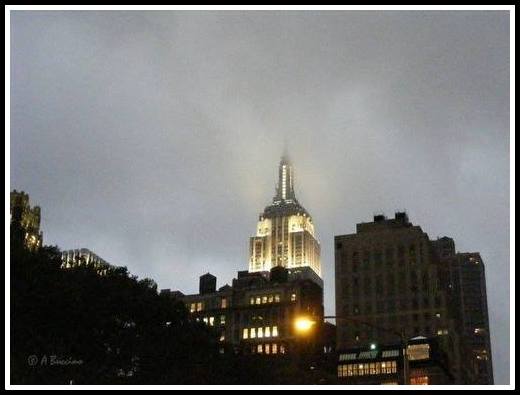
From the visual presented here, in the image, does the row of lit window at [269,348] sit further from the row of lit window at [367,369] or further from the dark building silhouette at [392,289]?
the row of lit window at [367,369]

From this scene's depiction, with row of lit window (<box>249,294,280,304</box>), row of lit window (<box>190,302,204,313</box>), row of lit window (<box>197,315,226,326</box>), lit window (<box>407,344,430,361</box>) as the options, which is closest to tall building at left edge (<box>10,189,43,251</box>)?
row of lit window (<box>190,302,204,313</box>)

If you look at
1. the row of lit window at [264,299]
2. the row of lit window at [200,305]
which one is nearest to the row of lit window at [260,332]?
the row of lit window at [264,299]

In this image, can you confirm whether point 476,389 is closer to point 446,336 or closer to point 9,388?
point 9,388

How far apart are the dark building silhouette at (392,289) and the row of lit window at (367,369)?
56.6 ft

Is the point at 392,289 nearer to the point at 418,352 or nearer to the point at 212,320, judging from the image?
the point at 418,352

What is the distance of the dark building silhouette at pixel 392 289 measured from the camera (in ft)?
494

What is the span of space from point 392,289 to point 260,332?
99.3 feet

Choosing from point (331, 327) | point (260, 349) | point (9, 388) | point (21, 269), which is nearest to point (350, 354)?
point (260, 349)

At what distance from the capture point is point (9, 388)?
2311 centimetres

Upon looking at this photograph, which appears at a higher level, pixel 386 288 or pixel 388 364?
pixel 386 288

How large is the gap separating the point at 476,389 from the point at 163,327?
58.3m

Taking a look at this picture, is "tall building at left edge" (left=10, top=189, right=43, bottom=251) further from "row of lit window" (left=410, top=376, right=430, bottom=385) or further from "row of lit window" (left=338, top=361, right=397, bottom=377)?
"row of lit window" (left=410, top=376, right=430, bottom=385)

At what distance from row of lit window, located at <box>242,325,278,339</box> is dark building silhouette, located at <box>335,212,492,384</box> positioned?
44.9ft

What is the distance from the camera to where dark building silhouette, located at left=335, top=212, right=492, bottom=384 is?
5930 inches
